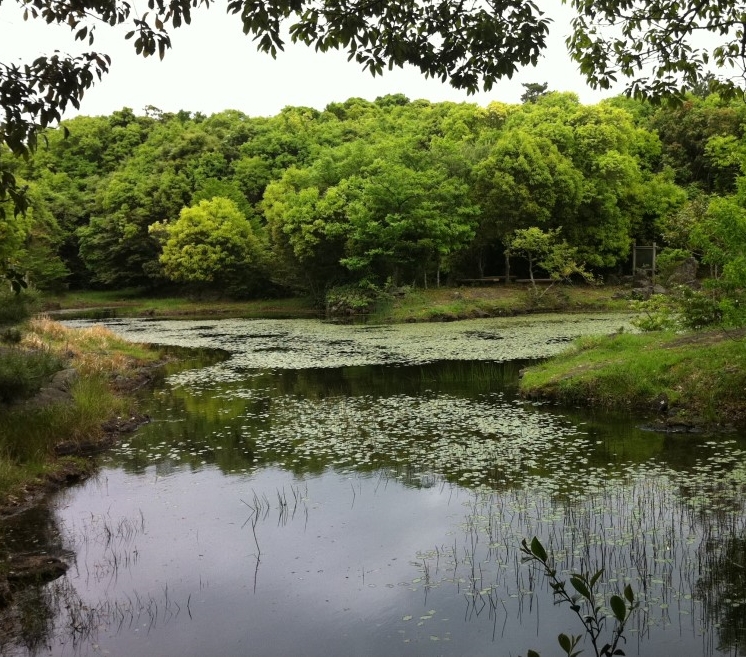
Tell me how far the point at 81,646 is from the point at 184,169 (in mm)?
62910

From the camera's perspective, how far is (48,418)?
13031mm

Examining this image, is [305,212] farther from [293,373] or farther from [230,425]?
[230,425]

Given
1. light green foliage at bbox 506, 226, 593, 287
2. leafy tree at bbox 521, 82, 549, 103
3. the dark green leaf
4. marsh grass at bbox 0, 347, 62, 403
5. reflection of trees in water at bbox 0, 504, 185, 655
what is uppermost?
leafy tree at bbox 521, 82, 549, 103

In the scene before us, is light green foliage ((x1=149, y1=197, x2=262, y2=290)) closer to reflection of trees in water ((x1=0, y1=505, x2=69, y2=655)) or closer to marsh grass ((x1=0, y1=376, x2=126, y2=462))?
marsh grass ((x1=0, y1=376, x2=126, y2=462))

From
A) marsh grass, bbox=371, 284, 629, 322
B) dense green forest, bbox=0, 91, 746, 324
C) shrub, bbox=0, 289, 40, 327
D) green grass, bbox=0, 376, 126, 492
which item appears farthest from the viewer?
dense green forest, bbox=0, 91, 746, 324

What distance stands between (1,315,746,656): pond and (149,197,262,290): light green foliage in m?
37.1

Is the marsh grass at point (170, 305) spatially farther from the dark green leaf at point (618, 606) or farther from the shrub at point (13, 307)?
the dark green leaf at point (618, 606)

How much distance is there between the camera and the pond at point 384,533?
6398 mm

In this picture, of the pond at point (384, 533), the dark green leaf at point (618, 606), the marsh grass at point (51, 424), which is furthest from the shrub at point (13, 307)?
the dark green leaf at point (618, 606)

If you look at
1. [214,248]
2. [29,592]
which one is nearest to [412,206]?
[214,248]

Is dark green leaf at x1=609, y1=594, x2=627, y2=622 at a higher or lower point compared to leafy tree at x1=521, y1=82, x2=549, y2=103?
lower

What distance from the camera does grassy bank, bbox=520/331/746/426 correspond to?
43.0 feet

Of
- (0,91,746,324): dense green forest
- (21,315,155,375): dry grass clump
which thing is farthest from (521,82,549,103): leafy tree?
(21,315,155,375): dry grass clump

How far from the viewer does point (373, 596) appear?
7.08 m
